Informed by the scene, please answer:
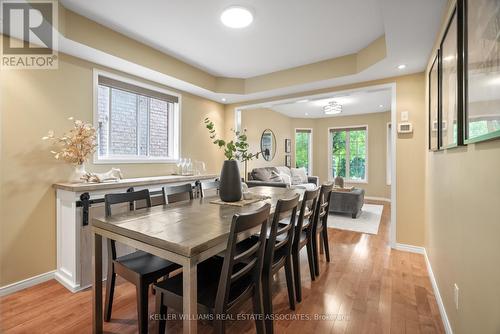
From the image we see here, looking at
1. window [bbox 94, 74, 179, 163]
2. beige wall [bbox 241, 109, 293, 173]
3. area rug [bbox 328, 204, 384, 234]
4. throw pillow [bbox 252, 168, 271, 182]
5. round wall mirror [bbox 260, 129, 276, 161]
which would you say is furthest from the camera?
round wall mirror [bbox 260, 129, 276, 161]

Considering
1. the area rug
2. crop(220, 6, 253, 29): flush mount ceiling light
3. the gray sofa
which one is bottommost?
the area rug

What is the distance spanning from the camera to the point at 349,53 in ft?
10.5

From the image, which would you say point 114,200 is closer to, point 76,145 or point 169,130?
point 76,145

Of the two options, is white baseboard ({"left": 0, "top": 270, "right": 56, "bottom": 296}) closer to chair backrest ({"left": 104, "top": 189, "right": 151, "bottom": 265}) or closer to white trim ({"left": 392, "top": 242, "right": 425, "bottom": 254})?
chair backrest ({"left": 104, "top": 189, "right": 151, "bottom": 265})

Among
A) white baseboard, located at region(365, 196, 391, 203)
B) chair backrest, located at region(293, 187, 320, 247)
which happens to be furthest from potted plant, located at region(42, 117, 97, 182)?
white baseboard, located at region(365, 196, 391, 203)

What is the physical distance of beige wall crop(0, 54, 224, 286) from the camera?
2164 mm

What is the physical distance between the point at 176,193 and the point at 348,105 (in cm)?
534

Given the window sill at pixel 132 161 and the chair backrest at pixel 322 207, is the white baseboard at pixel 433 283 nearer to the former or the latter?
the chair backrest at pixel 322 207

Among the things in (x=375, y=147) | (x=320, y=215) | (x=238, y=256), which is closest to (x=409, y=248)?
(x=320, y=215)

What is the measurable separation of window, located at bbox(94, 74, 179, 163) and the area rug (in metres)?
3.08

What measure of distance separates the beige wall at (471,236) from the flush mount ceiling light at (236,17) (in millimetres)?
1587

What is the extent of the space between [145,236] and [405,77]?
3.61 m

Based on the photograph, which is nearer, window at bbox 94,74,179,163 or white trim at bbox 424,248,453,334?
white trim at bbox 424,248,453,334

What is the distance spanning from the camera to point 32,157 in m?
2.30
